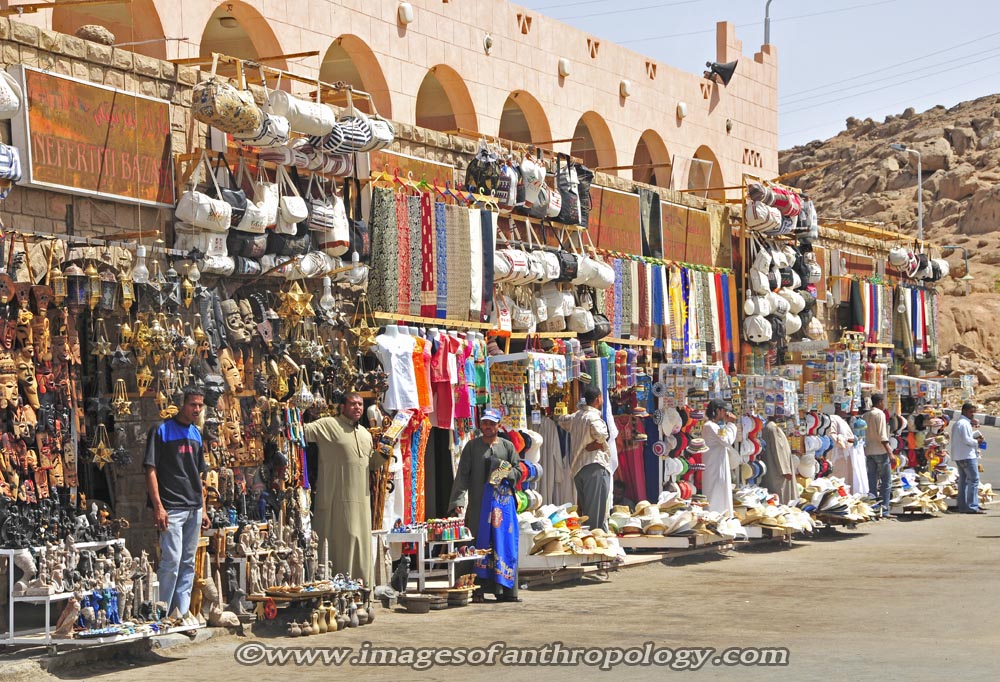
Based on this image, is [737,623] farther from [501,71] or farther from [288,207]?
[501,71]

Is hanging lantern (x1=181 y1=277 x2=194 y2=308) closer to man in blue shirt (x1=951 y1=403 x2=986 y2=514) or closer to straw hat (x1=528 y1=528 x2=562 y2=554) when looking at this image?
straw hat (x1=528 y1=528 x2=562 y2=554)

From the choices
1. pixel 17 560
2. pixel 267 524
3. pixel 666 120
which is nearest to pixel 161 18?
pixel 267 524

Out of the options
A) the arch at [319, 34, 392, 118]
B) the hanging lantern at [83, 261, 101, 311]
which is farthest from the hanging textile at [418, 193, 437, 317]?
the arch at [319, 34, 392, 118]

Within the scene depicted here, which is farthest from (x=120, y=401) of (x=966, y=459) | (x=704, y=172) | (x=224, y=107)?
(x=704, y=172)

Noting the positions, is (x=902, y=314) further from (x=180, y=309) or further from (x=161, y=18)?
(x=180, y=309)

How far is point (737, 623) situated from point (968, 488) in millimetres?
10977

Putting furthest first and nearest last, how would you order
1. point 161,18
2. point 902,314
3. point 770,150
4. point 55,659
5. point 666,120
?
1. point 770,150
2. point 666,120
3. point 902,314
4. point 161,18
5. point 55,659

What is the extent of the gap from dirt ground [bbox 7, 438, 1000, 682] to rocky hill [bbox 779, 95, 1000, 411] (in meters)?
30.9

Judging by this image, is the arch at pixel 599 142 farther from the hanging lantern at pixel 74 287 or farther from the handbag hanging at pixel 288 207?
the hanging lantern at pixel 74 287

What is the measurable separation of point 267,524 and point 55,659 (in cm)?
231

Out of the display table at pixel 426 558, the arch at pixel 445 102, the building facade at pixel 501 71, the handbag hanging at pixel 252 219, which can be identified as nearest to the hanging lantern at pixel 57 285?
the handbag hanging at pixel 252 219

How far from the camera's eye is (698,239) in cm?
1798

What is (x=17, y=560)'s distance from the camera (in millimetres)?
8586

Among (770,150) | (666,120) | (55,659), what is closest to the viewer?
(55,659)
